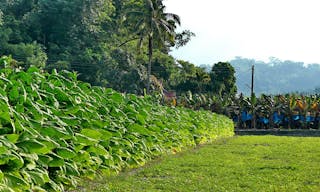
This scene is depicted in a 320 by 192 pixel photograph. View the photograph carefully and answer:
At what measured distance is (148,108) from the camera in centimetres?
1045

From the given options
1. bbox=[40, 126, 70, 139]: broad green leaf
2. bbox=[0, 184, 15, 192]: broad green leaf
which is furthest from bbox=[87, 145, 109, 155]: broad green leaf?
bbox=[0, 184, 15, 192]: broad green leaf

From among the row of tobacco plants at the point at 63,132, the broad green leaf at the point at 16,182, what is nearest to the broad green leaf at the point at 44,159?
the row of tobacco plants at the point at 63,132

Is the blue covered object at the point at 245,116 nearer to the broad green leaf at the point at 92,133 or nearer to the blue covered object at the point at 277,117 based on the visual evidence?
the blue covered object at the point at 277,117

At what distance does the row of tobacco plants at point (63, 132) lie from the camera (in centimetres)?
Result: 451

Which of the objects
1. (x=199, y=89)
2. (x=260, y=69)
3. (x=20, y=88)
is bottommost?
(x=20, y=88)

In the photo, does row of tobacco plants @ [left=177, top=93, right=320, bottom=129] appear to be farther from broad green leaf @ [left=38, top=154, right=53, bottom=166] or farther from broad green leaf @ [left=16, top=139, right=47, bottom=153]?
broad green leaf @ [left=16, top=139, right=47, bottom=153]

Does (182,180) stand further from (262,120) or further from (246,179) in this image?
(262,120)

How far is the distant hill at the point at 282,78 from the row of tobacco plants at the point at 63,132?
126355 mm

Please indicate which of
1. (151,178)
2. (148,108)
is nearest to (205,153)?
(148,108)

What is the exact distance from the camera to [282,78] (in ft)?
505

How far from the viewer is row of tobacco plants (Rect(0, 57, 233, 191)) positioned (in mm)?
4512

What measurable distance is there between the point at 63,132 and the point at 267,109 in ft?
93.7

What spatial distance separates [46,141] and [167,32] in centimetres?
2975

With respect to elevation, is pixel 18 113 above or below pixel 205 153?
above
